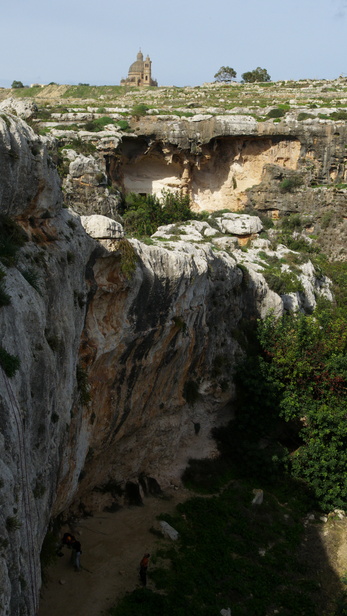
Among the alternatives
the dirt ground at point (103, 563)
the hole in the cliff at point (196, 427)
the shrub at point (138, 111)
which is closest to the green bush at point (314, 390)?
the hole in the cliff at point (196, 427)

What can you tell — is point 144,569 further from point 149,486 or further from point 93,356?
point 93,356

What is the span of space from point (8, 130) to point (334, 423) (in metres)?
15.2

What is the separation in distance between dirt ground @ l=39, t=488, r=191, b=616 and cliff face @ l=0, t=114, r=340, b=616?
0.71 metres

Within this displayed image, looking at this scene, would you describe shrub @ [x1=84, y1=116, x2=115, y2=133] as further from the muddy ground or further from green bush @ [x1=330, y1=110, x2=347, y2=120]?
the muddy ground

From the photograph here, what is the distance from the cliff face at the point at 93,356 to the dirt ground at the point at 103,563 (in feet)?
2.32

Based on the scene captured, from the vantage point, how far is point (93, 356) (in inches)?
→ 535

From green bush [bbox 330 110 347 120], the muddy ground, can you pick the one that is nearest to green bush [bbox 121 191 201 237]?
green bush [bbox 330 110 347 120]

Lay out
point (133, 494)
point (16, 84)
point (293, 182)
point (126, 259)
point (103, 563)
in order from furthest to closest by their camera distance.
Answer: point (16, 84) → point (293, 182) → point (133, 494) → point (103, 563) → point (126, 259)

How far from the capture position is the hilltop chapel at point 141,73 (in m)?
87.8

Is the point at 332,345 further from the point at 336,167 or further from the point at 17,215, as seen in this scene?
the point at 336,167

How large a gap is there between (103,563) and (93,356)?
5.69 metres

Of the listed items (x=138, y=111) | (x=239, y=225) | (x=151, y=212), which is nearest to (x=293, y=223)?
(x=239, y=225)

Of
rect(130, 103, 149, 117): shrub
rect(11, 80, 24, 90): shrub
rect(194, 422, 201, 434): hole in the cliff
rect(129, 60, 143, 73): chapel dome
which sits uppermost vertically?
rect(129, 60, 143, 73): chapel dome

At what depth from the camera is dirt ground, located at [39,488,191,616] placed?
13.4 metres
